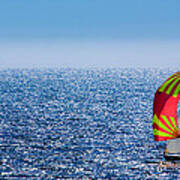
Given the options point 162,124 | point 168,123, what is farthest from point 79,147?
point 168,123

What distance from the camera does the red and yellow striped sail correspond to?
41.0 metres

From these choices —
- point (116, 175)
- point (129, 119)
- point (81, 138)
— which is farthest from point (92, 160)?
point (129, 119)

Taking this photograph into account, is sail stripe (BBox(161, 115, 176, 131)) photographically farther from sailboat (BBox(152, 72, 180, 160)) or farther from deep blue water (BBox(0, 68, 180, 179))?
deep blue water (BBox(0, 68, 180, 179))

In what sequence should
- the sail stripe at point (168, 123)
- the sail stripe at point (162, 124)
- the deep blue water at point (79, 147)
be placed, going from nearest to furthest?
1. the sail stripe at point (168, 123)
2. the sail stripe at point (162, 124)
3. the deep blue water at point (79, 147)

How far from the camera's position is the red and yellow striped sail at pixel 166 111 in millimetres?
41000

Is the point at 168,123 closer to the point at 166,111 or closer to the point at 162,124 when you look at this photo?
the point at 162,124

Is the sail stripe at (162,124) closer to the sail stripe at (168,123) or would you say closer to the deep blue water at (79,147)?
the sail stripe at (168,123)

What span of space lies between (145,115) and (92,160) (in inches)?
2222

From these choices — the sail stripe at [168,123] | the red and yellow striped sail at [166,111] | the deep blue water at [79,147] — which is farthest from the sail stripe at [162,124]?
the deep blue water at [79,147]

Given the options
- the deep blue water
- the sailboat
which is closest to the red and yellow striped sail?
→ the sailboat

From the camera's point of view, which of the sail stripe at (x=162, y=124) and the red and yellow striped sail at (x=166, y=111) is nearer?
the red and yellow striped sail at (x=166, y=111)

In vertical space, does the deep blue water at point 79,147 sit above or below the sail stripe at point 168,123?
below

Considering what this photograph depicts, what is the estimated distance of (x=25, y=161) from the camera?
59.2 meters

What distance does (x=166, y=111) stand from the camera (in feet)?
135
